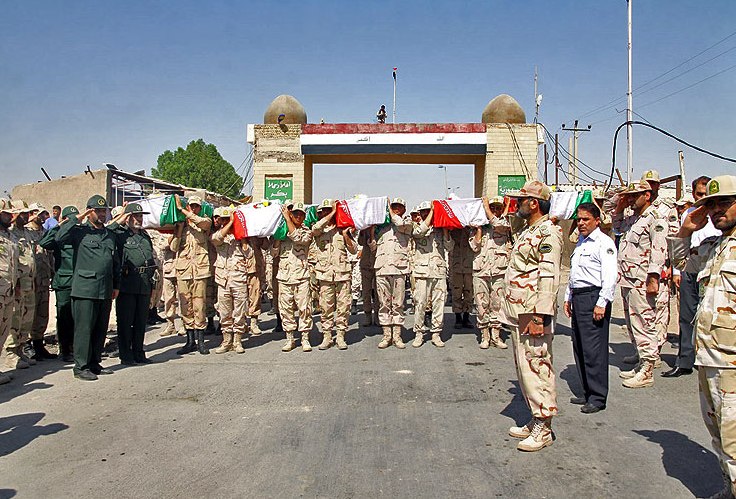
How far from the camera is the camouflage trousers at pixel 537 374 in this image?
14.1 feet

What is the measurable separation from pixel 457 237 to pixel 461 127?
1016 centimetres

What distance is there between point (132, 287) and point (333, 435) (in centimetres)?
399

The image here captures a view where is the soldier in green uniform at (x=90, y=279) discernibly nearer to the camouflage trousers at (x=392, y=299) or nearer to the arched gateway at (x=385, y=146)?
the camouflage trousers at (x=392, y=299)

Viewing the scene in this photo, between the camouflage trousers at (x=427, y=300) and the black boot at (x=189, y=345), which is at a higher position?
the camouflage trousers at (x=427, y=300)

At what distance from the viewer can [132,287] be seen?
23.9 feet

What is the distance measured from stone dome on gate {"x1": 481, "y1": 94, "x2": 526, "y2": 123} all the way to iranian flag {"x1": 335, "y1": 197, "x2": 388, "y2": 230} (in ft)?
41.4

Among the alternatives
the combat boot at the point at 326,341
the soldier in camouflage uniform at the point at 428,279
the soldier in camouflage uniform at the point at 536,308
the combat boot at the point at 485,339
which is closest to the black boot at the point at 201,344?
the combat boot at the point at 326,341

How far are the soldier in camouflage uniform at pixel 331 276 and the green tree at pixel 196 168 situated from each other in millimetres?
41431

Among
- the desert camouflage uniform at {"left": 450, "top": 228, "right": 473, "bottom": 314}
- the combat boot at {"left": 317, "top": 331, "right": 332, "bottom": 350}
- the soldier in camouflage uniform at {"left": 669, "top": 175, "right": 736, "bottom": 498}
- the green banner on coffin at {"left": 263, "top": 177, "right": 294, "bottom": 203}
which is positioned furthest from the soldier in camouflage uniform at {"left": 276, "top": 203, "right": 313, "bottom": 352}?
the green banner on coffin at {"left": 263, "top": 177, "right": 294, "bottom": 203}

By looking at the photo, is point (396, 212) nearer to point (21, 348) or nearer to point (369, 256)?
point (369, 256)

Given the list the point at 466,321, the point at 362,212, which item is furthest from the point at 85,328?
the point at 466,321

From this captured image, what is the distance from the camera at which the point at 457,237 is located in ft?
30.9

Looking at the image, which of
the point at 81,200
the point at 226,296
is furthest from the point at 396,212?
the point at 81,200

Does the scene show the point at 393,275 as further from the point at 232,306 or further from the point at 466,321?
the point at 232,306
